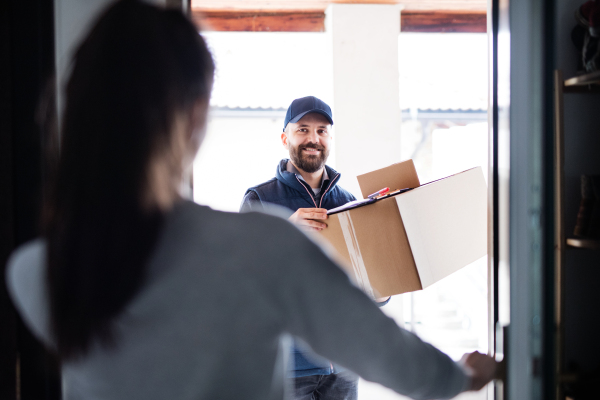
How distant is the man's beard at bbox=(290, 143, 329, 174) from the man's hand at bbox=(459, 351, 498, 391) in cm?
133

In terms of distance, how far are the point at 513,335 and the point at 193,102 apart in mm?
557

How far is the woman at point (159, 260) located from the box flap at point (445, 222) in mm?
737

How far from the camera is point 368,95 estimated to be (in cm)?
302

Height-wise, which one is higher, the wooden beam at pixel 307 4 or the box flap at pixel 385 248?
Answer: the wooden beam at pixel 307 4

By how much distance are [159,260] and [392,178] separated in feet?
3.38

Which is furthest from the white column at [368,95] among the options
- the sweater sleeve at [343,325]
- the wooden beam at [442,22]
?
the sweater sleeve at [343,325]

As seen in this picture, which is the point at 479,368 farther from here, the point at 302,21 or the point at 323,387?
the point at 302,21

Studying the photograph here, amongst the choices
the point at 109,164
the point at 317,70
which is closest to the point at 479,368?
the point at 109,164

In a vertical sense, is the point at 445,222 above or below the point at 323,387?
above

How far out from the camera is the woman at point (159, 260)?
1.43 feet

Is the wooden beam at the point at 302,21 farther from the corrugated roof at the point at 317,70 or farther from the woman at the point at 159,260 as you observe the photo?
the woman at the point at 159,260

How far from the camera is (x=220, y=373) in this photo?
465mm

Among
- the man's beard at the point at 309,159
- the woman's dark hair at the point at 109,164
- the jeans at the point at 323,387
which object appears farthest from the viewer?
the man's beard at the point at 309,159

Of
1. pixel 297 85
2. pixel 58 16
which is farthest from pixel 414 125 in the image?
pixel 58 16
